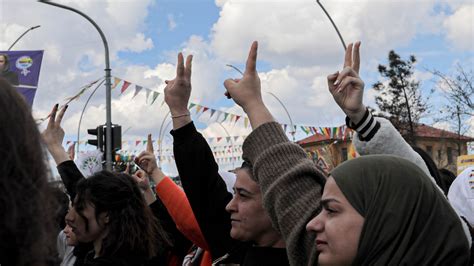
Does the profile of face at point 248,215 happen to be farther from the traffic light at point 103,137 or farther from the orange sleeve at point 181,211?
the traffic light at point 103,137

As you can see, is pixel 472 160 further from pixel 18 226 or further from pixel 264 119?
pixel 18 226

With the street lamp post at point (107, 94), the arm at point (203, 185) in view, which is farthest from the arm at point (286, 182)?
the street lamp post at point (107, 94)

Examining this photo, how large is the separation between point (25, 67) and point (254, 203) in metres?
5.52

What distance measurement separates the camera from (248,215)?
3.38m

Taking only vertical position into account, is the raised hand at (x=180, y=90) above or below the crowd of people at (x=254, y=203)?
above

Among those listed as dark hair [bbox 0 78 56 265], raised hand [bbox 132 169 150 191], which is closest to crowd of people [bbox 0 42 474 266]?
dark hair [bbox 0 78 56 265]

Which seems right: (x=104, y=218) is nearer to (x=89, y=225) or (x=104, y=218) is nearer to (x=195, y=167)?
(x=89, y=225)

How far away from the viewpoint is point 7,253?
1.31 metres

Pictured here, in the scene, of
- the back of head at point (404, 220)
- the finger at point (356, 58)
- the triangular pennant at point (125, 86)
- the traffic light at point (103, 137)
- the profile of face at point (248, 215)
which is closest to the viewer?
the back of head at point (404, 220)

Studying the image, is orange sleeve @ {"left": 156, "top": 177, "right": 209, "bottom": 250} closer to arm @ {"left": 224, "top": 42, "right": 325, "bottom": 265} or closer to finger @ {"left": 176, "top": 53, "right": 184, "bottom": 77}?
finger @ {"left": 176, "top": 53, "right": 184, "bottom": 77}

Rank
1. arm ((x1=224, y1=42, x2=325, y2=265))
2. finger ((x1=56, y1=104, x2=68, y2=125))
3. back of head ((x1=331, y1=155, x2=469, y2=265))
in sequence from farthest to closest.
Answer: finger ((x1=56, y1=104, x2=68, y2=125)) → arm ((x1=224, y1=42, x2=325, y2=265)) → back of head ((x1=331, y1=155, x2=469, y2=265))

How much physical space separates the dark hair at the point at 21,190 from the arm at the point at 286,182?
144 centimetres

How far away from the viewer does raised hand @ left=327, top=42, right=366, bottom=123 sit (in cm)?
279

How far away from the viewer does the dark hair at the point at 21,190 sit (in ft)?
4.20
